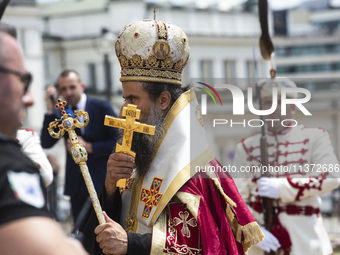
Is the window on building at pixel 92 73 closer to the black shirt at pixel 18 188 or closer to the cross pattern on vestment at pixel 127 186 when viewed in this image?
the cross pattern on vestment at pixel 127 186

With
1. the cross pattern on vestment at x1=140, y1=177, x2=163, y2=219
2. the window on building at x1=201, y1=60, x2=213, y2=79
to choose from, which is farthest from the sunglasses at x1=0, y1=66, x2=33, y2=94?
the window on building at x1=201, y1=60, x2=213, y2=79

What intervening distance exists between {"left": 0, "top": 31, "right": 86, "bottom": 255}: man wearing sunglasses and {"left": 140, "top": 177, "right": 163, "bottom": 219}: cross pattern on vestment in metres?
1.25

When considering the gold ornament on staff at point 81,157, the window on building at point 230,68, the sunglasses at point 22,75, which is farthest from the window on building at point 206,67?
the sunglasses at point 22,75

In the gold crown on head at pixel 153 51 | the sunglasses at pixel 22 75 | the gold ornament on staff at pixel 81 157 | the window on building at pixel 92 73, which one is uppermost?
the window on building at pixel 92 73

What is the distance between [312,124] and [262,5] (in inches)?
45.0

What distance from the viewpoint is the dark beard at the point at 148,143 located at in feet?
9.62

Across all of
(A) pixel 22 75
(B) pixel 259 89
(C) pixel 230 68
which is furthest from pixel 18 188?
(C) pixel 230 68

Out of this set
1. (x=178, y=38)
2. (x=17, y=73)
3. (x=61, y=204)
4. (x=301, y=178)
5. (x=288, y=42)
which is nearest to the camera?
(x=17, y=73)

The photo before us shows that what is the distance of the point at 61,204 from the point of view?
1103 centimetres

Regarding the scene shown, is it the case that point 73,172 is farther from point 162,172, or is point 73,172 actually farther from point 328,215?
point 328,215

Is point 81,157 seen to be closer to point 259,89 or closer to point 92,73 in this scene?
point 259,89

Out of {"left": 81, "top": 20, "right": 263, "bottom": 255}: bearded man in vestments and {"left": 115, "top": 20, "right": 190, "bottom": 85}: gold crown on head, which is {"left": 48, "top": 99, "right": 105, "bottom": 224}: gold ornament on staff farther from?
{"left": 115, "top": 20, "right": 190, "bottom": 85}: gold crown on head

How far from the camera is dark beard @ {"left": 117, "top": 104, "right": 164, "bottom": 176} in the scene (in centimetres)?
293

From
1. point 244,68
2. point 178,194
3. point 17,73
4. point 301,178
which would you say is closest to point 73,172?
point 301,178
